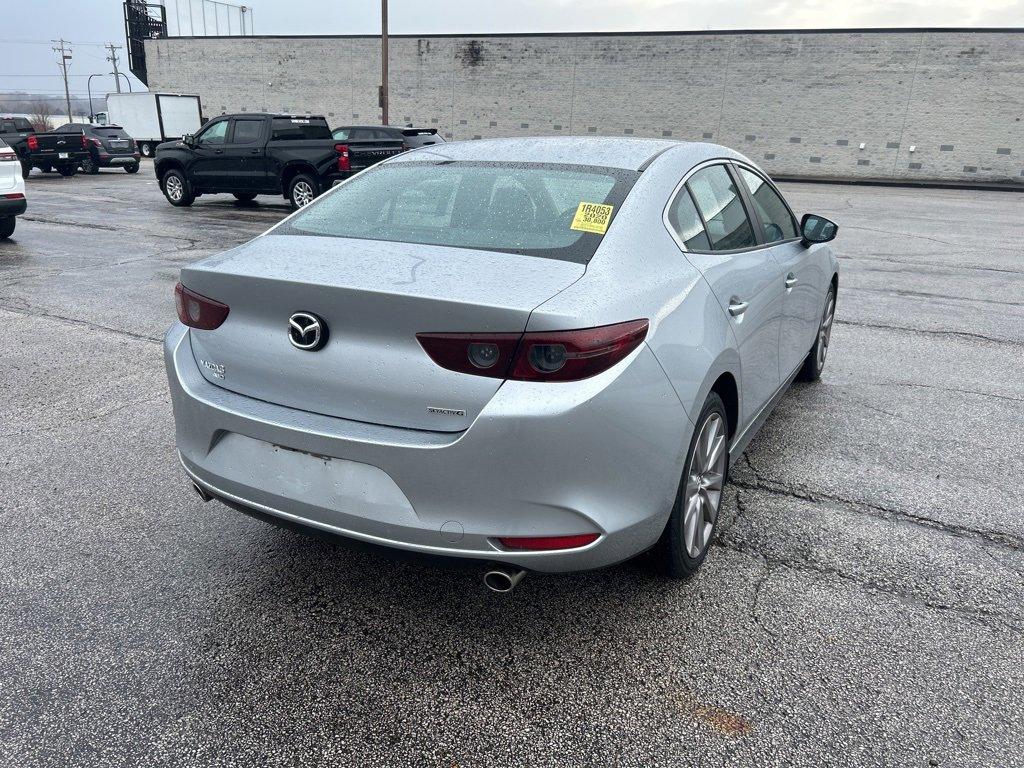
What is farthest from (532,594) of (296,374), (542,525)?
(296,374)

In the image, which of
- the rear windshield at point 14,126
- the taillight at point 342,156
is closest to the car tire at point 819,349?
the taillight at point 342,156

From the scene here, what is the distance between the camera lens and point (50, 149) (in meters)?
24.5

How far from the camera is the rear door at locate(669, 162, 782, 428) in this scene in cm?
297

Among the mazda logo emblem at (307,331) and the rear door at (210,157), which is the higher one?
the mazda logo emblem at (307,331)

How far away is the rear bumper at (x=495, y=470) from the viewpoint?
215 cm

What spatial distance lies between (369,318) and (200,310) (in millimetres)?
753

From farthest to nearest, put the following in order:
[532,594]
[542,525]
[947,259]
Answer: [947,259]
[532,594]
[542,525]

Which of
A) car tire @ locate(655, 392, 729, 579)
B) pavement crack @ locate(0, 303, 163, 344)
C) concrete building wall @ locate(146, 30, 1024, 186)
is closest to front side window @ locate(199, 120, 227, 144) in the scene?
pavement crack @ locate(0, 303, 163, 344)

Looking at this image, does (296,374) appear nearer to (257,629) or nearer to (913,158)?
(257,629)

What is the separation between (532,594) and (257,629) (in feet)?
3.20

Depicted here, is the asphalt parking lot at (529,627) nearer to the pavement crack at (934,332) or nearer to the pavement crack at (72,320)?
the pavement crack at (72,320)

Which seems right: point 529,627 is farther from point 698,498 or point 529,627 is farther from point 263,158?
point 263,158

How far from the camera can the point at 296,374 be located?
7.88ft

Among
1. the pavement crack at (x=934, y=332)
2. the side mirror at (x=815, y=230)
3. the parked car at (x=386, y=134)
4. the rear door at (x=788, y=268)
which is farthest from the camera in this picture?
the parked car at (x=386, y=134)
